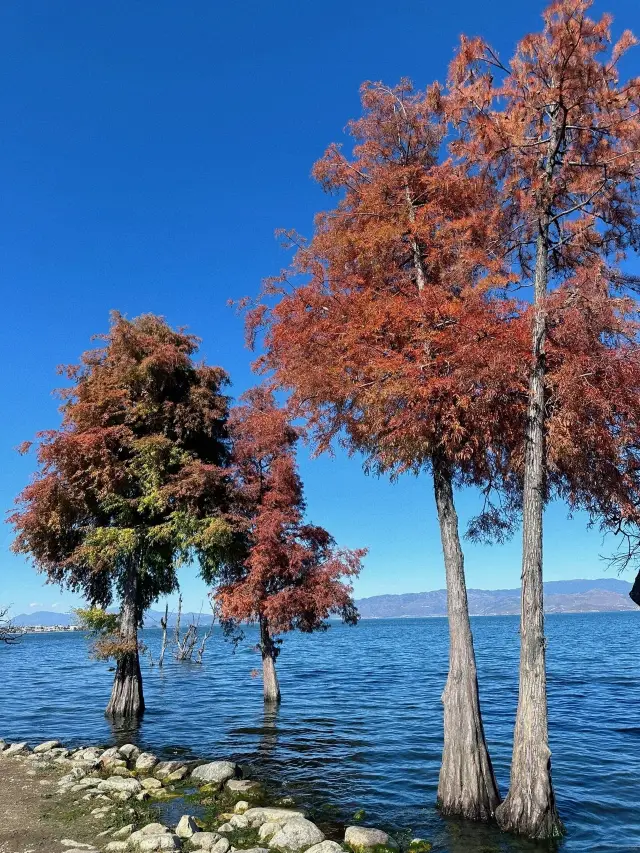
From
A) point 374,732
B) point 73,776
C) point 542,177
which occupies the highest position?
point 542,177

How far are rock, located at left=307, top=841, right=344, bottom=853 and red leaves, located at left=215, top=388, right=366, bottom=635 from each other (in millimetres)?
12406

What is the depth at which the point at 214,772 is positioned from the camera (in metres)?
12.9

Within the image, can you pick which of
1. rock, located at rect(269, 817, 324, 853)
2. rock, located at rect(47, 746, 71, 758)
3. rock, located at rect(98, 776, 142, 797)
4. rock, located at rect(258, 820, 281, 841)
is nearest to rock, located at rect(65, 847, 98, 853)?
rock, located at rect(258, 820, 281, 841)

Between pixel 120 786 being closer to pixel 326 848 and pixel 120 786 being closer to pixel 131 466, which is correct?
pixel 326 848

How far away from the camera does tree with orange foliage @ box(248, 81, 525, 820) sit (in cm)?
1111

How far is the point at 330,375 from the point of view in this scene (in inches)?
489

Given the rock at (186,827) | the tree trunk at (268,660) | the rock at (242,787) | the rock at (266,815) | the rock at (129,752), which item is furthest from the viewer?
the tree trunk at (268,660)

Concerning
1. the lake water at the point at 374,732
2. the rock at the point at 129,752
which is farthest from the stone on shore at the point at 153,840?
the rock at the point at 129,752

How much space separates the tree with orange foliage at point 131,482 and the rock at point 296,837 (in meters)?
11.3

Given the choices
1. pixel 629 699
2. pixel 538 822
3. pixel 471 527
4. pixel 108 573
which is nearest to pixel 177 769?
pixel 538 822

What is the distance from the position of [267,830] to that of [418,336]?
8958mm

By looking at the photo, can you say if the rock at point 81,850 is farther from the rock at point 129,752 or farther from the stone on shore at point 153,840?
the rock at point 129,752

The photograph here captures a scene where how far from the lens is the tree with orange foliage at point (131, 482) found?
67.2 feet

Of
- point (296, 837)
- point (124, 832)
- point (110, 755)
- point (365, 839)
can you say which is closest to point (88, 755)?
point (110, 755)
